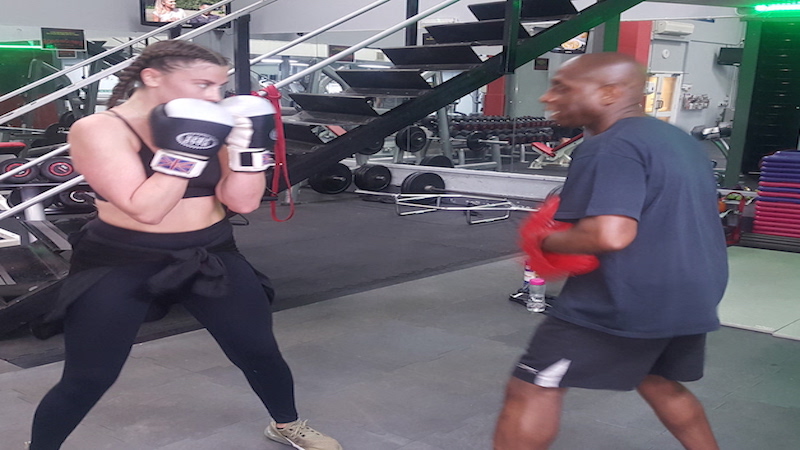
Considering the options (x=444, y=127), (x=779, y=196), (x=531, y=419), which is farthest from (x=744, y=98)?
(x=531, y=419)

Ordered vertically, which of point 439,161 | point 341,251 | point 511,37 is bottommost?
point 341,251

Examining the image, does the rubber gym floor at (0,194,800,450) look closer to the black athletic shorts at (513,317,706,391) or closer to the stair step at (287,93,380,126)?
the black athletic shorts at (513,317,706,391)

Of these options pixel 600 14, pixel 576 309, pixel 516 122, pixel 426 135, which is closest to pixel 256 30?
pixel 426 135

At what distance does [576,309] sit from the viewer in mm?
1794

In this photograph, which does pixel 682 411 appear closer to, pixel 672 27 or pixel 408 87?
pixel 408 87

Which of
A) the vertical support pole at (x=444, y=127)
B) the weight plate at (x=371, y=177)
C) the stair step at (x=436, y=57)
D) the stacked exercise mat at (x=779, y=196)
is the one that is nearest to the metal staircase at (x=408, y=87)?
the stair step at (x=436, y=57)

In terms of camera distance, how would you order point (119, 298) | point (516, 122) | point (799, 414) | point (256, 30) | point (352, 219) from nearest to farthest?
point (119, 298) < point (799, 414) < point (352, 219) < point (516, 122) < point (256, 30)

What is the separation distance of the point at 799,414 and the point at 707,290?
1450mm

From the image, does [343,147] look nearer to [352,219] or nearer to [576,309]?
[576,309]

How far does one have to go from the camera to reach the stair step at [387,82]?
4.31m

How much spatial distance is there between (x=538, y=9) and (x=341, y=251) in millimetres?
2314

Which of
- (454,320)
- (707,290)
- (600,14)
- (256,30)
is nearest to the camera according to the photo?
→ (707,290)

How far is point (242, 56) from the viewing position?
150 inches

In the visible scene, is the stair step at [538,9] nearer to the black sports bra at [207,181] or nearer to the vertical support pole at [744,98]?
the vertical support pole at [744,98]
